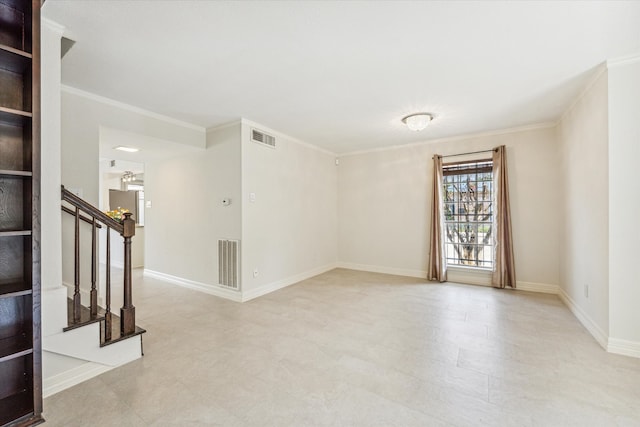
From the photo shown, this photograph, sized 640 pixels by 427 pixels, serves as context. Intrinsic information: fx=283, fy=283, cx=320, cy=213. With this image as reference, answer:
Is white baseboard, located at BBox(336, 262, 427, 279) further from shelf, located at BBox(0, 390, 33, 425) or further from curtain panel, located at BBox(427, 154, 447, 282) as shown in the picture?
shelf, located at BBox(0, 390, 33, 425)

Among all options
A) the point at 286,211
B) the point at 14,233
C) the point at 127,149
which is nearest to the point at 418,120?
the point at 286,211

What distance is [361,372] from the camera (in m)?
2.17

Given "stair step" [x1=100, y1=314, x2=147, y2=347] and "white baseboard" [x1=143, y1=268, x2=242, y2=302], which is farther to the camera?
"white baseboard" [x1=143, y1=268, x2=242, y2=302]

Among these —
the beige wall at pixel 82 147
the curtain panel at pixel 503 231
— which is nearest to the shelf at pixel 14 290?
the beige wall at pixel 82 147

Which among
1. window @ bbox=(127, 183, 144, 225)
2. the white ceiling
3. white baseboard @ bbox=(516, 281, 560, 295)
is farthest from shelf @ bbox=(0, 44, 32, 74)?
window @ bbox=(127, 183, 144, 225)

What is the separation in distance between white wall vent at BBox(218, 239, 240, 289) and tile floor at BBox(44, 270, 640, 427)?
20.0 inches

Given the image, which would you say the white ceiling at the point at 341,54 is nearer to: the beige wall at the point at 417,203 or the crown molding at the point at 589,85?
the crown molding at the point at 589,85

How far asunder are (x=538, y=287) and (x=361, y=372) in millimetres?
3660

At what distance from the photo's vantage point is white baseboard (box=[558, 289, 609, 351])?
A: 254 cm

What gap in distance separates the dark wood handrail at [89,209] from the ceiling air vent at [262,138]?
2181 mm

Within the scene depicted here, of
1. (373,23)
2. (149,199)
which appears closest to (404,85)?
(373,23)

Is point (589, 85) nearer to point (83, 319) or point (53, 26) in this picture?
point (53, 26)

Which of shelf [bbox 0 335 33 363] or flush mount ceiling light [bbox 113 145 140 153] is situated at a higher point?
flush mount ceiling light [bbox 113 145 140 153]

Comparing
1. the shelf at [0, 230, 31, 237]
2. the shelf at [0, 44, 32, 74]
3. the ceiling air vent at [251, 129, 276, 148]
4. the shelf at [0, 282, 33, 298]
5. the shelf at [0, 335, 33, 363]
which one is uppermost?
the ceiling air vent at [251, 129, 276, 148]
